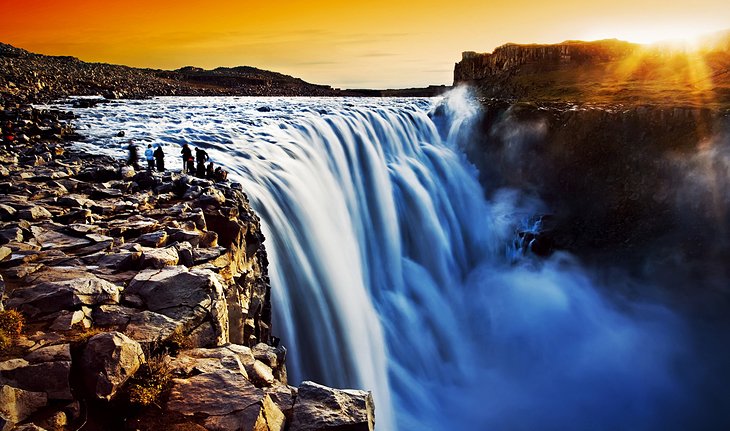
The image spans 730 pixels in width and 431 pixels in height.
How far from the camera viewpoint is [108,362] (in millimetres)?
5043

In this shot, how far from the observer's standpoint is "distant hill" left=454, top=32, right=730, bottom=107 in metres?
34.5

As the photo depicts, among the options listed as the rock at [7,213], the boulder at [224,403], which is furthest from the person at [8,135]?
the boulder at [224,403]

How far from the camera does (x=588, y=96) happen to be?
37.9m

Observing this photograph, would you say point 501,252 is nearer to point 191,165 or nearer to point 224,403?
point 191,165

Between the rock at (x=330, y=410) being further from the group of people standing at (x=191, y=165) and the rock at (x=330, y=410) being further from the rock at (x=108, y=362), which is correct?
the group of people standing at (x=191, y=165)

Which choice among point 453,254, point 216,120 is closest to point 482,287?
point 453,254

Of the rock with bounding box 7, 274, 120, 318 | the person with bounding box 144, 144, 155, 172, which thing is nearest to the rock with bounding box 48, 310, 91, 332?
the rock with bounding box 7, 274, 120, 318

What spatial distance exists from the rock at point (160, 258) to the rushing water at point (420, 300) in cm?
512

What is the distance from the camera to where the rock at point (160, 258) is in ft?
24.0

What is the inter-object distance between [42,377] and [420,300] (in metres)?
17.5

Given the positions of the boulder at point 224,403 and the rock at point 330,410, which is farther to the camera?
the rock at point 330,410

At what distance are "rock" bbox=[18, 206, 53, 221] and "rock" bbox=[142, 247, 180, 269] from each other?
3015mm

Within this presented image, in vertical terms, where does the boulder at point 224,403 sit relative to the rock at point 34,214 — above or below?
below

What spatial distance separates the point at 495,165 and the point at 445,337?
727 inches
